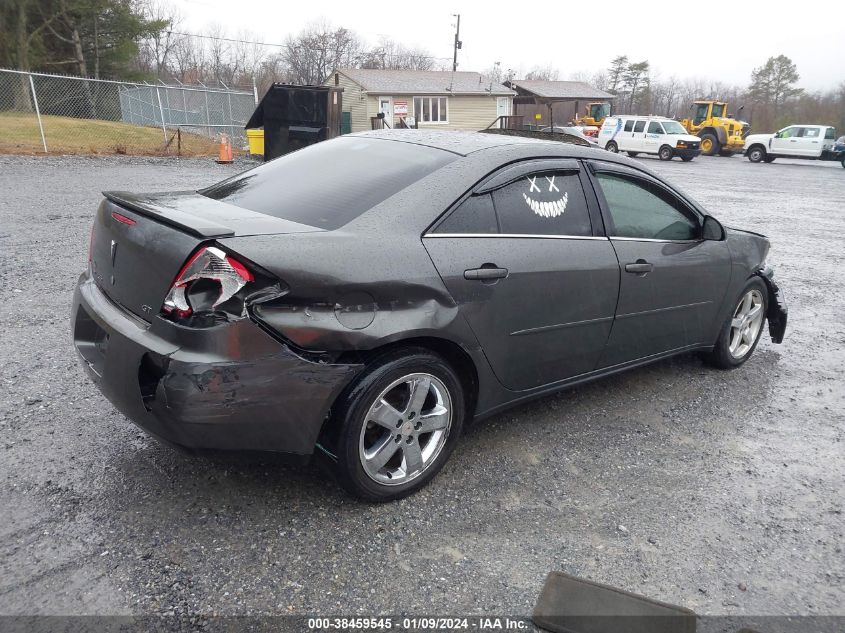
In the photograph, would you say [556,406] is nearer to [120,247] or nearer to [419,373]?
[419,373]

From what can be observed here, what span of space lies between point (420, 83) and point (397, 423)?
41.9 metres

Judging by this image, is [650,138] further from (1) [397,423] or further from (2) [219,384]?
(2) [219,384]

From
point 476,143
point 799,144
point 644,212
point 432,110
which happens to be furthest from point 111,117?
point 799,144

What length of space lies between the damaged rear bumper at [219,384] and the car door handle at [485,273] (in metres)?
0.69

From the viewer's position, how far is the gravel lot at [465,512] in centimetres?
232

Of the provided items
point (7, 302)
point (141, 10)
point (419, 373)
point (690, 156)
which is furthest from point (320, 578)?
point (141, 10)

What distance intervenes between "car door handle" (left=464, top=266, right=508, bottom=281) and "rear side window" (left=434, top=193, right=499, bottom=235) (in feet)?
0.60

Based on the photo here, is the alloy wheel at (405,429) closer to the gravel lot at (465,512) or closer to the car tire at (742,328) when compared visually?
the gravel lot at (465,512)

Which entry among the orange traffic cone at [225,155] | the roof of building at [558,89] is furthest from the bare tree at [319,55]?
the orange traffic cone at [225,155]

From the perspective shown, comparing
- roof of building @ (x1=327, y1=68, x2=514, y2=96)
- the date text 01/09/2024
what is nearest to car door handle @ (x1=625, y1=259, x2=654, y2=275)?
the date text 01/09/2024

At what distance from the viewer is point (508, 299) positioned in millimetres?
3021

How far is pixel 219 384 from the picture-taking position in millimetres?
2311

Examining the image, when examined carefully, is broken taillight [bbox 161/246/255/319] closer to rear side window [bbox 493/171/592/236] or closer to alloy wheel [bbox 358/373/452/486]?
alloy wheel [bbox 358/373/452/486]

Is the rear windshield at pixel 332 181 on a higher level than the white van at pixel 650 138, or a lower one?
higher
